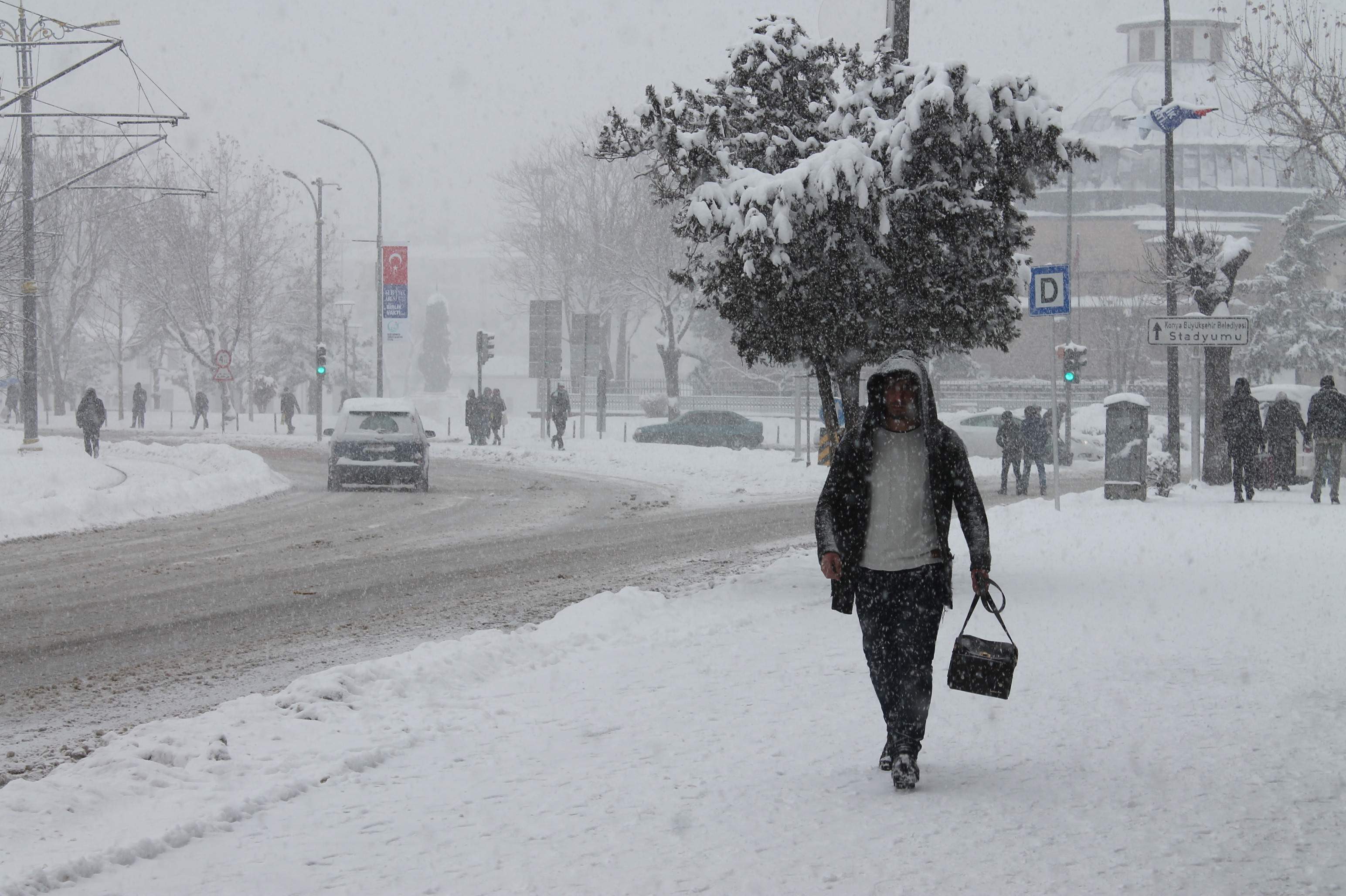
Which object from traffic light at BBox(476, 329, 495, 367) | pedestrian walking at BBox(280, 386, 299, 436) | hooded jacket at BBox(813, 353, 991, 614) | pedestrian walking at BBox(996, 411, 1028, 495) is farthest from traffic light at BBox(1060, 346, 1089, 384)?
pedestrian walking at BBox(280, 386, 299, 436)

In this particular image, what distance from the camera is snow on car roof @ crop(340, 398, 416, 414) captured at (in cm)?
2558

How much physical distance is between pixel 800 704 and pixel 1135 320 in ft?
209

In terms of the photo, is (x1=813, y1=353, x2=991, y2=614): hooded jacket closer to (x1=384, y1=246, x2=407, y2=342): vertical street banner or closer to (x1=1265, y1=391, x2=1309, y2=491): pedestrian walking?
(x1=1265, y1=391, x2=1309, y2=491): pedestrian walking

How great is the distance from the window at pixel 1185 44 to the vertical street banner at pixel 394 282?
72027 millimetres

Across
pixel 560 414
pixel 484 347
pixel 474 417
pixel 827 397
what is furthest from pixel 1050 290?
pixel 474 417

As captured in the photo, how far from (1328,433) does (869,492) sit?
1716 cm

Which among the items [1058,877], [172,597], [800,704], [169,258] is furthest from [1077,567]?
[169,258]

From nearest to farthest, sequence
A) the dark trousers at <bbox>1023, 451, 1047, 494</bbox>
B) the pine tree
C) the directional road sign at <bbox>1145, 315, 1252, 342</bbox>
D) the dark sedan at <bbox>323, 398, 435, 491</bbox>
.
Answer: the directional road sign at <bbox>1145, 315, 1252, 342</bbox>, the dark sedan at <bbox>323, 398, 435, 491</bbox>, the dark trousers at <bbox>1023, 451, 1047, 494</bbox>, the pine tree

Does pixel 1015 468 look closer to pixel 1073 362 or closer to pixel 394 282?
pixel 1073 362

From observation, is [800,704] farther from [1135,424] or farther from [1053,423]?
[1135,424]

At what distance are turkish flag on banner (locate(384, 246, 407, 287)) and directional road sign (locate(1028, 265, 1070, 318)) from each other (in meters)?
29.2

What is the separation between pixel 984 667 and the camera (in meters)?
5.59

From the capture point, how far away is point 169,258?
205 feet

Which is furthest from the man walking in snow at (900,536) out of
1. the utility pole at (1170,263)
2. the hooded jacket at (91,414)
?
the hooded jacket at (91,414)
